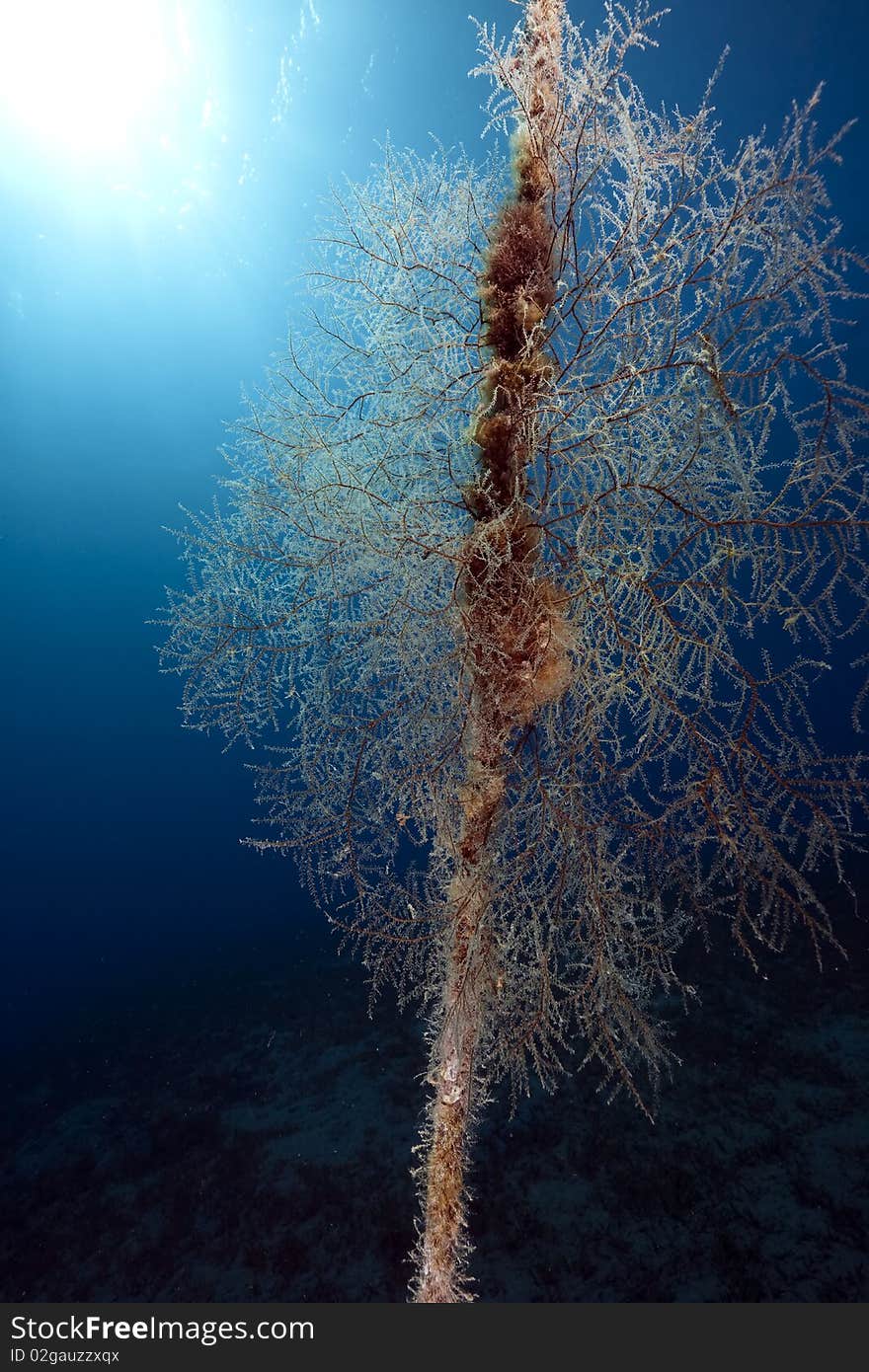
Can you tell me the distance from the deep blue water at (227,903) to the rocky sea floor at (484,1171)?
4 cm

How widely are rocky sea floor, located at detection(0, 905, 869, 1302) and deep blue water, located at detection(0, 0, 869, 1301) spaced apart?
4 centimetres

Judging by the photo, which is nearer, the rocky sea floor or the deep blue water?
the rocky sea floor

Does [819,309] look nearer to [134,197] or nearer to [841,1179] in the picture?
[841,1179]

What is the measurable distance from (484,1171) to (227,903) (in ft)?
62.4

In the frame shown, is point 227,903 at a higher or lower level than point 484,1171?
lower

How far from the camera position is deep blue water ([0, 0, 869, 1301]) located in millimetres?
5551

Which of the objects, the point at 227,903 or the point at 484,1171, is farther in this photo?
the point at 227,903

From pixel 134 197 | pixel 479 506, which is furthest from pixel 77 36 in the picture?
pixel 479 506

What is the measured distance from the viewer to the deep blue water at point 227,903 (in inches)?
219

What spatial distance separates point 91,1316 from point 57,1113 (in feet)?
21.5

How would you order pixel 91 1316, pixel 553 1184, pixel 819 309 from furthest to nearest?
pixel 553 1184 < pixel 91 1316 < pixel 819 309

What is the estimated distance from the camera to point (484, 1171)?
6.00 m

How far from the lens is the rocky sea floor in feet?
16.3

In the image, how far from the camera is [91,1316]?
13.8ft
